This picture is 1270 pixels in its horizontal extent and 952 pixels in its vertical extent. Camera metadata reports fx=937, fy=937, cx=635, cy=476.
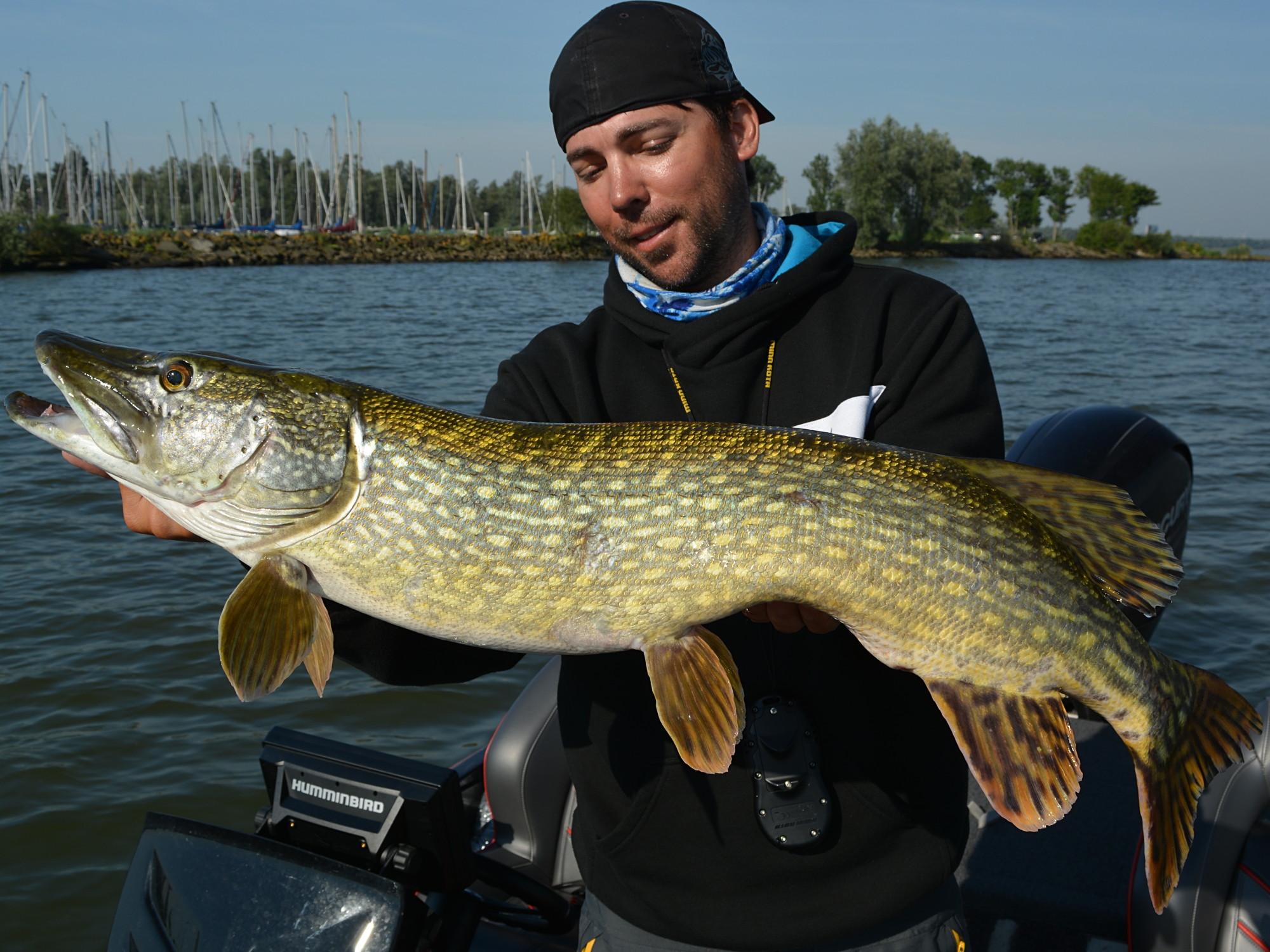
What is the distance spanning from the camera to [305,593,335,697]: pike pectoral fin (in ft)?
6.32

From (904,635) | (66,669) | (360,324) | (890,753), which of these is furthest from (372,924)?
(360,324)

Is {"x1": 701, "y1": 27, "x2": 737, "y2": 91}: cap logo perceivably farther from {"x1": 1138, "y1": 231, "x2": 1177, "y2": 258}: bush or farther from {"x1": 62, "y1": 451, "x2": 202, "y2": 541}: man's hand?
{"x1": 1138, "y1": 231, "x2": 1177, "y2": 258}: bush

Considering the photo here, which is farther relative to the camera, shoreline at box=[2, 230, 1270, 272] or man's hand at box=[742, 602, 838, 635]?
shoreline at box=[2, 230, 1270, 272]

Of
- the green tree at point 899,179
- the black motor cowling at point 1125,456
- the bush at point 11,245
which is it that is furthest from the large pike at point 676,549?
the green tree at point 899,179

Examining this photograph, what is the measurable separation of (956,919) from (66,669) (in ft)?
20.0

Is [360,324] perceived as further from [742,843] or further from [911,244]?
[911,244]

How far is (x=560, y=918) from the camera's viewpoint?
2.76 meters

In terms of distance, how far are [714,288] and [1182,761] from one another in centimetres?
139

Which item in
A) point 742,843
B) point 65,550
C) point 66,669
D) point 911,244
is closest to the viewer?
point 742,843

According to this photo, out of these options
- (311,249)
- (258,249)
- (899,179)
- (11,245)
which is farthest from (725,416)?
(899,179)

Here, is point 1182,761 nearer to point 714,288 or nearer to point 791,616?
point 791,616

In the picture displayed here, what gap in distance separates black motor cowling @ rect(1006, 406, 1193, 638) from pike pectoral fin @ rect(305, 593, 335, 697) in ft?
9.43

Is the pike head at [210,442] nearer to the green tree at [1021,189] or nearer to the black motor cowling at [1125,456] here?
the black motor cowling at [1125,456]

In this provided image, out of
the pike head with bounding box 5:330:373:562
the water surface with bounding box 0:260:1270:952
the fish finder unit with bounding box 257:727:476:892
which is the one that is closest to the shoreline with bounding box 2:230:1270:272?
the water surface with bounding box 0:260:1270:952
